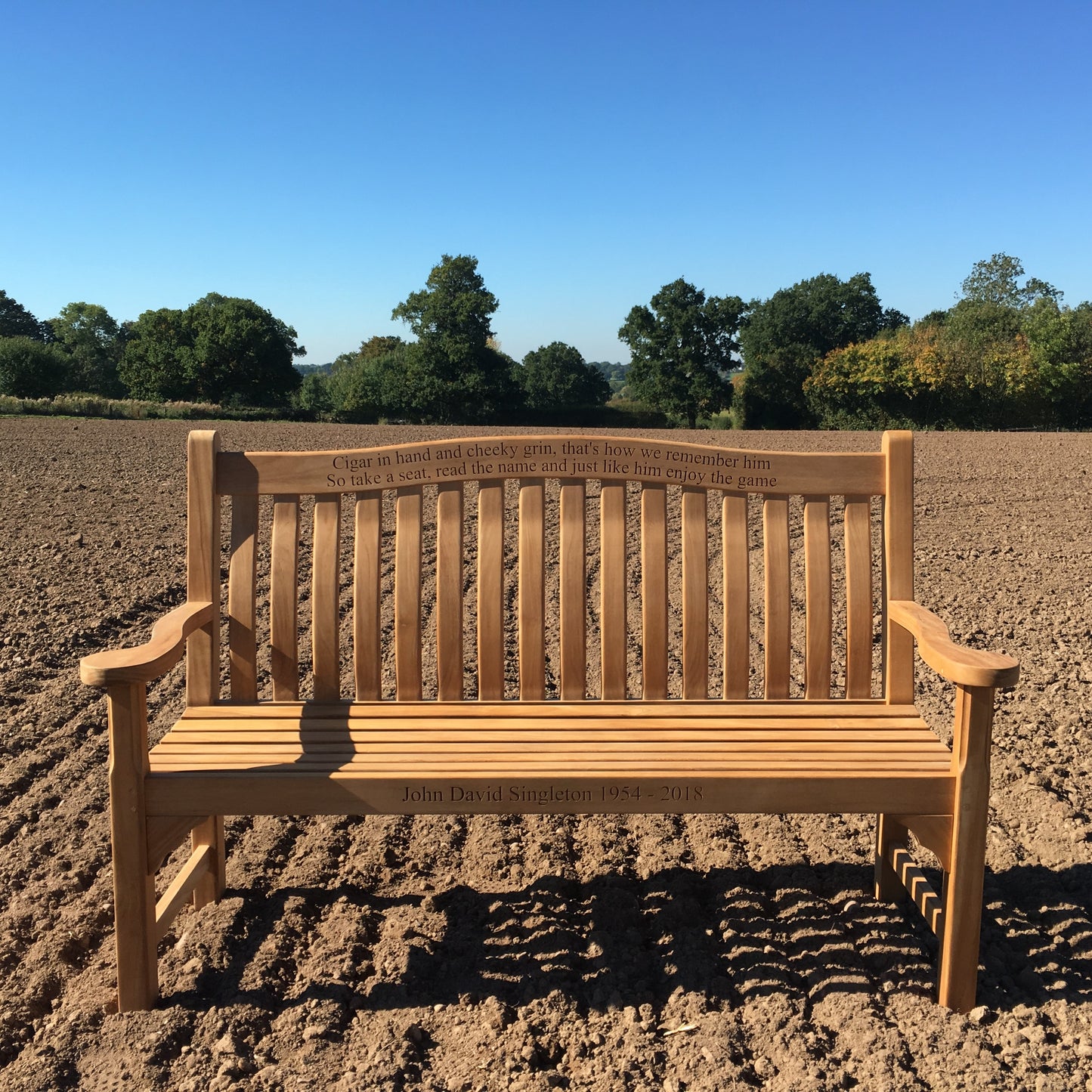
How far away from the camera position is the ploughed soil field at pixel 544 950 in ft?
7.21

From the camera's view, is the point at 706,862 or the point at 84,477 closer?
the point at 706,862

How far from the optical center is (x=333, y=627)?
2.89 m

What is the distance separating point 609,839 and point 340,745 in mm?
1234

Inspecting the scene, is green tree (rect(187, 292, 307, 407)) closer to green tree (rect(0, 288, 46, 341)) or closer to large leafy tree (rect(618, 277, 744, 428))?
large leafy tree (rect(618, 277, 744, 428))

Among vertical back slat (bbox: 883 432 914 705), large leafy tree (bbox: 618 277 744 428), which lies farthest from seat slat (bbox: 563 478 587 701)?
large leafy tree (bbox: 618 277 744 428)

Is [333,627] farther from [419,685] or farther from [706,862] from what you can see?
[706,862]

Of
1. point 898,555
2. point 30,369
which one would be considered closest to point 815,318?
point 30,369

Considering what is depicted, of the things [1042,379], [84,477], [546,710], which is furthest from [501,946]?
[1042,379]

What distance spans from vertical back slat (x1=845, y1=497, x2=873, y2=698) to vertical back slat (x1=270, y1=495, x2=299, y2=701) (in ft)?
5.37

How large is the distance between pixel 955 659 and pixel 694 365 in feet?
170

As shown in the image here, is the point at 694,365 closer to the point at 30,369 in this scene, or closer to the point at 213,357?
the point at 213,357

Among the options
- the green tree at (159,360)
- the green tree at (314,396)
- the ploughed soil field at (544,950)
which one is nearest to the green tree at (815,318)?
the green tree at (314,396)

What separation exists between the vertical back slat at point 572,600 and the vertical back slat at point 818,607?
Result: 2.20 ft

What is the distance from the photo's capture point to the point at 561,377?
73.4 meters
